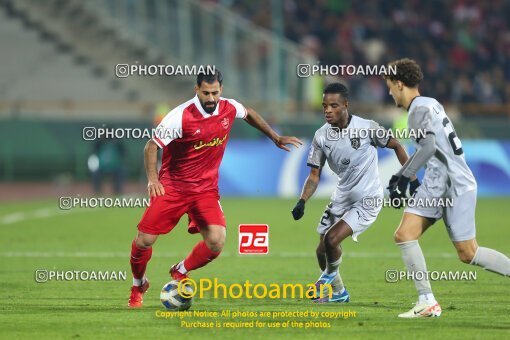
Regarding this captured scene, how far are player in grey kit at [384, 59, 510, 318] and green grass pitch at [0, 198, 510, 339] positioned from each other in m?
0.46

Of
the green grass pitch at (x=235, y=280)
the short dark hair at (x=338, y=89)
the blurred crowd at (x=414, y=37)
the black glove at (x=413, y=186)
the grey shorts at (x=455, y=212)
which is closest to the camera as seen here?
the green grass pitch at (x=235, y=280)

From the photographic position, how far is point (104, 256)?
50.4 feet

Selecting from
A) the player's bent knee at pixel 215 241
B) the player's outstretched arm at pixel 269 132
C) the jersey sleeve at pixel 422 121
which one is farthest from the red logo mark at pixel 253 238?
the jersey sleeve at pixel 422 121

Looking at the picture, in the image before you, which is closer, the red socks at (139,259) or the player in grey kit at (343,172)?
the red socks at (139,259)

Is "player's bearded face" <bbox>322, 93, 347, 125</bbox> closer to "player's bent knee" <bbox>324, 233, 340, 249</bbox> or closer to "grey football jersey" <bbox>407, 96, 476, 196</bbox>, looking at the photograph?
"player's bent knee" <bbox>324, 233, 340, 249</bbox>

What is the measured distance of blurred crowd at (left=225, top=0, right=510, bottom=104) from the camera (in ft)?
107

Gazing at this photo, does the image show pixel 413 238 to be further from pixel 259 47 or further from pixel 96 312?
pixel 259 47

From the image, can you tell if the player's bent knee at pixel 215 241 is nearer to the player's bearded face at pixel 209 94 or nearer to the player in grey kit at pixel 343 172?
Result: the player in grey kit at pixel 343 172

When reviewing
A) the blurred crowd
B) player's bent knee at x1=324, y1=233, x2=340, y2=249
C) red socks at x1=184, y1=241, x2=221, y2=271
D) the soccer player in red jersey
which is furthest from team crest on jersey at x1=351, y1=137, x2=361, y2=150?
the blurred crowd

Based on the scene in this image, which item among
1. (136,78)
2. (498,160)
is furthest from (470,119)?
(136,78)

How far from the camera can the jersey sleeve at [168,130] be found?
972cm

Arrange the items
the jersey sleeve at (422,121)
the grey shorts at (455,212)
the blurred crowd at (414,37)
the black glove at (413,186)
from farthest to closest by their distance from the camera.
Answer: the blurred crowd at (414,37)
the black glove at (413,186)
the grey shorts at (455,212)
the jersey sleeve at (422,121)

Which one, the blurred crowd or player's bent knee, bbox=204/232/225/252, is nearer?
player's bent knee, bbox=204/232/225/252

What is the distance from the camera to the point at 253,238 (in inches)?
405
